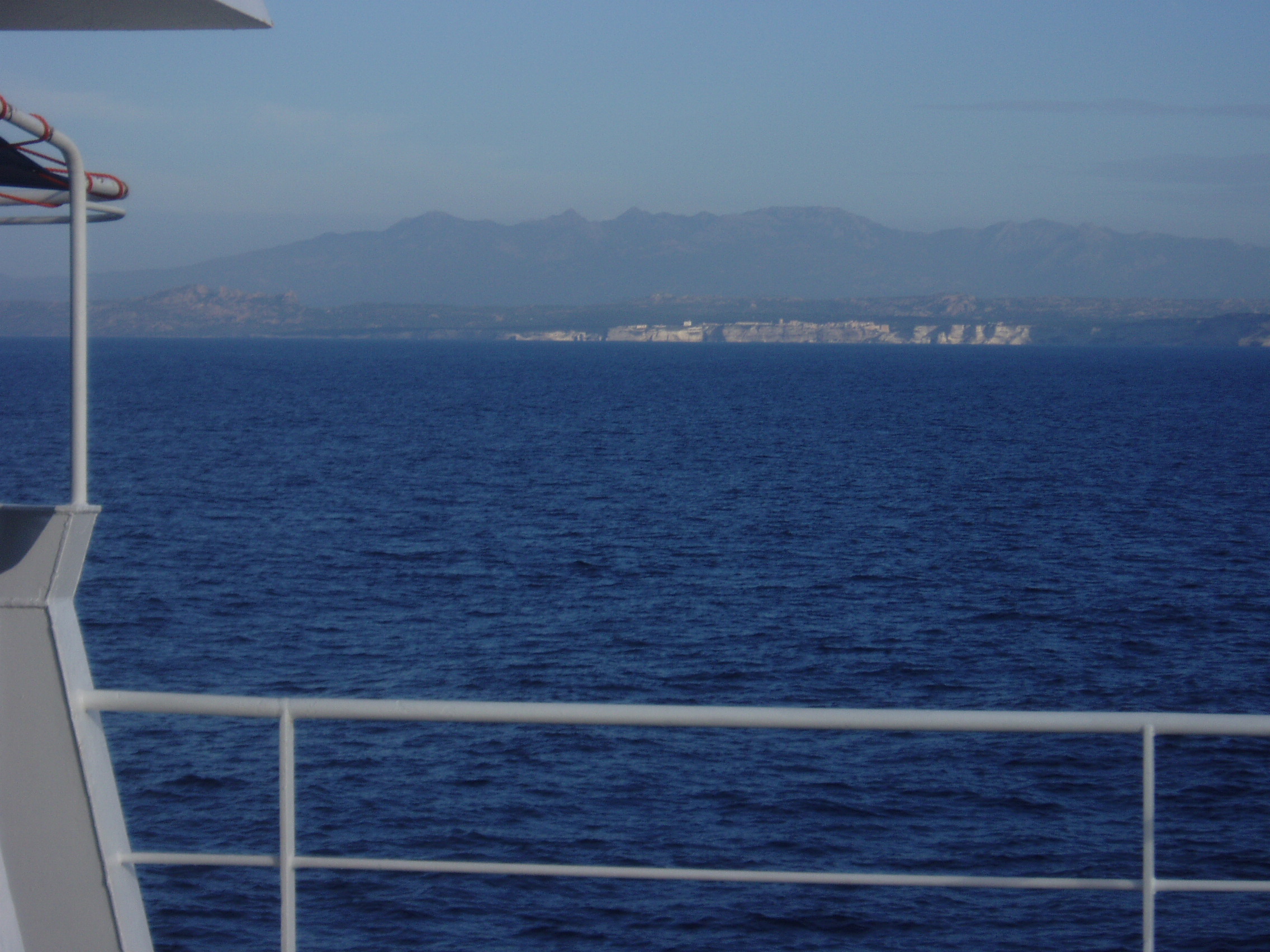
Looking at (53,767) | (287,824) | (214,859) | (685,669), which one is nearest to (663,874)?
(287,824)

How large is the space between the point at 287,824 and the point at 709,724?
107 centimetres

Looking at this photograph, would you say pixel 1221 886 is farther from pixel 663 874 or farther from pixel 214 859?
pixel 214 859

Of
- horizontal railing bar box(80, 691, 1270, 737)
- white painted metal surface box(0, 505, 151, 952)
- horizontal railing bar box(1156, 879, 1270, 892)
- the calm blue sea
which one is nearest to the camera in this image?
horizontal railing bar box(80, 691, 1270, 737)

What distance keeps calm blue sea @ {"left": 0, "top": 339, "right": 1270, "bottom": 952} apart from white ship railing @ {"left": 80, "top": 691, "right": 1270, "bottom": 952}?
1402 centimetres

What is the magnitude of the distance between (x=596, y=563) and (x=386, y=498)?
16223 millimetres

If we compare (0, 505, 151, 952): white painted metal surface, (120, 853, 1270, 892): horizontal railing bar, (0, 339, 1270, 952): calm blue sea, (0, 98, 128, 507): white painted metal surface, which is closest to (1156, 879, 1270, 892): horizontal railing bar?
(120, 853, 1270, 892): horizontal railing bar

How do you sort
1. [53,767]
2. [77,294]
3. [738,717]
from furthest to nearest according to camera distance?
[77,294] → [53,767] → [738,717]

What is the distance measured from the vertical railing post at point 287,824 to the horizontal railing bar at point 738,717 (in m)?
0.05

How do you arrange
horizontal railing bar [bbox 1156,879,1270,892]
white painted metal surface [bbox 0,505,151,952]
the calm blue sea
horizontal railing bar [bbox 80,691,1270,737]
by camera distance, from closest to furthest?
horizontal railing bar [bbox 80,691,1270,737], horizontal railing bar [bbox 1156,879,1270,892], white painted metal surface [bbox 0,505,151,952], the calm blue sea

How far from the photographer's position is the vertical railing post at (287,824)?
298cm

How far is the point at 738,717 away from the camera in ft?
9.41

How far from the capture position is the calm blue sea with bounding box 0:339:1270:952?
18.0m

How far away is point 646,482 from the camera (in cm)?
5747

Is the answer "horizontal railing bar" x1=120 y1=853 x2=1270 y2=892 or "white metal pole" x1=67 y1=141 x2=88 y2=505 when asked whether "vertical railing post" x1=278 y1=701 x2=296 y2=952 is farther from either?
"white metal pole" x1=67 y1=141 x2=88 y2=505
